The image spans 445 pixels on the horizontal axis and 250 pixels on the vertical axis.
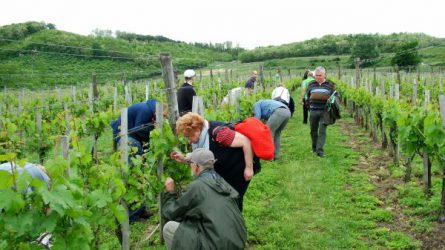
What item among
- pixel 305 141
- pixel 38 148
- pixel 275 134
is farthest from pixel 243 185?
pixel 305 141

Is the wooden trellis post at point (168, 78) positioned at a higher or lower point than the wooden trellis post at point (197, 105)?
higher

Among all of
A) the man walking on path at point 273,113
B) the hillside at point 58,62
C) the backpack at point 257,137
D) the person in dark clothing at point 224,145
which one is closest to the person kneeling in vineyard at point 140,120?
the person in dark clothing at point 224,145

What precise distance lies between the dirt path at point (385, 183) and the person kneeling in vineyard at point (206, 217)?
2.72 metres

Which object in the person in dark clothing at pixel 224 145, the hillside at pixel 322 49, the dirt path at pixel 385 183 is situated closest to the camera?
the person in dark clothing at pixel 224 145

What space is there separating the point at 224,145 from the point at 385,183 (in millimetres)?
4170

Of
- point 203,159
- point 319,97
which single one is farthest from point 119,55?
point 203,159

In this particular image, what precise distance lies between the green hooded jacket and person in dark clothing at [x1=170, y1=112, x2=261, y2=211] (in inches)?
32.6

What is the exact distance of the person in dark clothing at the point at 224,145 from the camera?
13.2ft

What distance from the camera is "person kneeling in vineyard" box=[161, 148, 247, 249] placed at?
3102 millimetres

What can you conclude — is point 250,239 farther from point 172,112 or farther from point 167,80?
point 167,80

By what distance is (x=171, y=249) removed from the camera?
330cm

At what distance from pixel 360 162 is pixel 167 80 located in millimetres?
5406

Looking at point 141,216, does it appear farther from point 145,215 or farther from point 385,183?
point 385,183

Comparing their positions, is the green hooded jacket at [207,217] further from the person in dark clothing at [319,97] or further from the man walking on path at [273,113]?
the person in dark clothing at [319,97]
